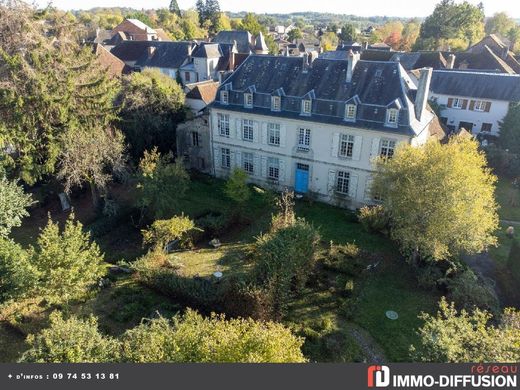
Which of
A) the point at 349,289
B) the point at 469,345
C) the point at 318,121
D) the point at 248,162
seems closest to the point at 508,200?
the point at 318,121

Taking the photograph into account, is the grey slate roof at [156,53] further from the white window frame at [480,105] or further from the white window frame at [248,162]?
the white window frame at [480,105]

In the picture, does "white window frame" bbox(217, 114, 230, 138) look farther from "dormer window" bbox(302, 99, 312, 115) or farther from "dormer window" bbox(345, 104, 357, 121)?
"dormer window" bbox(345, 104, 357, 121)

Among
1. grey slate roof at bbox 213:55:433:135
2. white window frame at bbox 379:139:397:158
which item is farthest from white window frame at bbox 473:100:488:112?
white window frame at bbox 379:139:397:158

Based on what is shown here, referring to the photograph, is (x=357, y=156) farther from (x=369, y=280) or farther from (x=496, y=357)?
(x=496, y=357)

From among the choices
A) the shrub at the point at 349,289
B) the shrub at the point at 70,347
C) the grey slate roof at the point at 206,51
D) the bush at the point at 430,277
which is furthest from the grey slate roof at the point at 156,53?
the shrub at the point at 70,347

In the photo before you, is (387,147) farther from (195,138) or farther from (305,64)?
(195,138)
